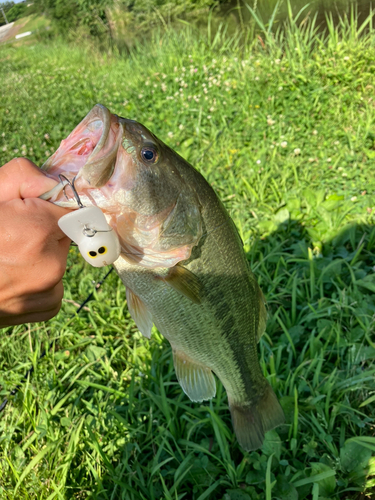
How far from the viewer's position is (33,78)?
27.8 feet

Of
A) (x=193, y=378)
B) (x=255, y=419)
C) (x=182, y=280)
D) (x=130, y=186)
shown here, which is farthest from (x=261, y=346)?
(x=130, y=186)

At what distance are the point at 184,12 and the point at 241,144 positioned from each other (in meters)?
8.51

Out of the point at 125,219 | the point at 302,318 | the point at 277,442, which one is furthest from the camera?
the point at 302,318

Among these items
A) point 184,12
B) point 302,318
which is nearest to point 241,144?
point 302,318

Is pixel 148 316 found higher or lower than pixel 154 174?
lower

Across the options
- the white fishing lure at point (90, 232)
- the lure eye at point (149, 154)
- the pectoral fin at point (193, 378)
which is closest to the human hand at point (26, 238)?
the white fishing lure at point (90, 232)

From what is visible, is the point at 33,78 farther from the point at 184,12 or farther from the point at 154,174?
the point at 154,174

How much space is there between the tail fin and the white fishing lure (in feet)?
3.42

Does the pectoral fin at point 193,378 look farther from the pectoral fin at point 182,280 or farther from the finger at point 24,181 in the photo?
the finger at point 24,181

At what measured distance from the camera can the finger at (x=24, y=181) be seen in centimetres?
106

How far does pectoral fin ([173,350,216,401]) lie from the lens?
1561 mm

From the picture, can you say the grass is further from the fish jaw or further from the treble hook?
the treble hook

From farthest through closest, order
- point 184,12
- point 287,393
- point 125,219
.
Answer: point 184,12 → point 287,393 → point 125,219

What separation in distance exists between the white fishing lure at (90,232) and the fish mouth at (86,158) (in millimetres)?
68
